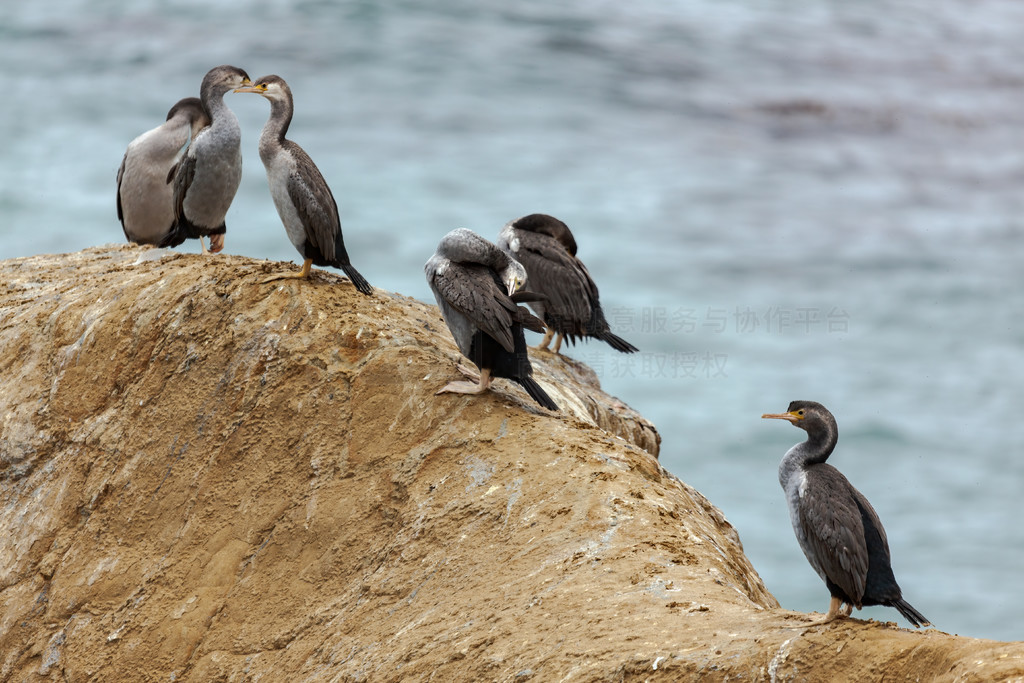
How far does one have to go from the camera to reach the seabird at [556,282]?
37.0ft

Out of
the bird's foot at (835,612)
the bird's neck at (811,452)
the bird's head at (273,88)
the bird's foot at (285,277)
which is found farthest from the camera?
the bird's head at (273,88)

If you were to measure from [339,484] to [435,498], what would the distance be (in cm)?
76

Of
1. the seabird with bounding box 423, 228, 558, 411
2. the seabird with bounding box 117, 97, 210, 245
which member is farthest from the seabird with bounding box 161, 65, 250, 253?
the seabird with bounding box 423, 228, 558, 411

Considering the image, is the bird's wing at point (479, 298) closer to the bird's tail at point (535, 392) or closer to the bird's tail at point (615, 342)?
the bird's tail at point (535, 392)

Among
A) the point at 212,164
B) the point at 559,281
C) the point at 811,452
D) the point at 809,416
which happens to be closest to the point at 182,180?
the point at 212,164

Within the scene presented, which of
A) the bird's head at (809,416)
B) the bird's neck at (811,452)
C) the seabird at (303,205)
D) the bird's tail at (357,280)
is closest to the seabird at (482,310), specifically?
the bird's tail at (357,280)

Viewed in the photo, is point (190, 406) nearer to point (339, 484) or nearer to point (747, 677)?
point (339, 484)

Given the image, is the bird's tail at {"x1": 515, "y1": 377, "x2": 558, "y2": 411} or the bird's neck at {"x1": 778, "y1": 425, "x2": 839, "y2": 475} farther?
the bird's tail at {"x1": 515, "y1": 377, "x2": 558, "y2": 411}

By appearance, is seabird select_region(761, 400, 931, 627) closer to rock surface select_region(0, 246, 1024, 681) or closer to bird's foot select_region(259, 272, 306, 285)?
rock surface select_region(0, 246, 1024, 681)

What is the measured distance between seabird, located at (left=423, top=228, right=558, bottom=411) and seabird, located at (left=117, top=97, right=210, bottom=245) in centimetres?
426

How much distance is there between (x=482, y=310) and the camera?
742 cm

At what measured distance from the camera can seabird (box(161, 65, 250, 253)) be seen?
956cm

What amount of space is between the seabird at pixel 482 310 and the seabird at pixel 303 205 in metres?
0.86

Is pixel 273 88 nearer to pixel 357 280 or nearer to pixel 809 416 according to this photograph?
pixel 357 280
